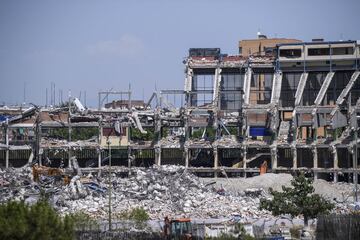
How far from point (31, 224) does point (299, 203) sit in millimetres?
24915

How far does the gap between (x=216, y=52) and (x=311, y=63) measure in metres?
12.3

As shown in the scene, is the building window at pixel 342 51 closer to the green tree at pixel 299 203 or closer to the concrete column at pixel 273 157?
the concrete column at pixel 273 157

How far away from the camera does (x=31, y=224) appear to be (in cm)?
2858

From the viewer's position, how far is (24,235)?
92.5 feet

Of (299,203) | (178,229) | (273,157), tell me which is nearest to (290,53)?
(273,157)

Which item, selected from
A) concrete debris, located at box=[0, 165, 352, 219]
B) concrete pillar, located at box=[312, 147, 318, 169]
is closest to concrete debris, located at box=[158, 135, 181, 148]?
concrete debris, located at box=[0, 165, 352, 219]

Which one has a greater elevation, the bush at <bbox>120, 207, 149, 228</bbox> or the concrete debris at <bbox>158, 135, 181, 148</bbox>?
the concrete debris at <bbox>158, 135, 181, 148</bbox>

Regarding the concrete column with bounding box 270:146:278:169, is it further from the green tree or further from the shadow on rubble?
the shadow on rubble

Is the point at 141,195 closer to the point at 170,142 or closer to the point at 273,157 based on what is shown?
the point at 273,157

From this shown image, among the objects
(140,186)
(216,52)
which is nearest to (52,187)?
(140,186)

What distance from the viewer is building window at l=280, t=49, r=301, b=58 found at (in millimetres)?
99688

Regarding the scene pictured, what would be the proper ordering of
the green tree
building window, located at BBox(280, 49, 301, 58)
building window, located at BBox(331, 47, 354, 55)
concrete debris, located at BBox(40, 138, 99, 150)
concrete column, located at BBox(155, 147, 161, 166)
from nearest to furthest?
the green tree < concrete debris, located at BBox(40, 138, 99, 150) < concrete column, located at BBox(155, 147, 161, 166) < building window, located at BBox(331, 47, 354, 55) < building window, located at BBox(280, 49, 301, 58)

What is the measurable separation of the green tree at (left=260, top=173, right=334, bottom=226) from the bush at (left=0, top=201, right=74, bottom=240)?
76.2ft

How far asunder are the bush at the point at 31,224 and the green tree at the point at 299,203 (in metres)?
23.2
